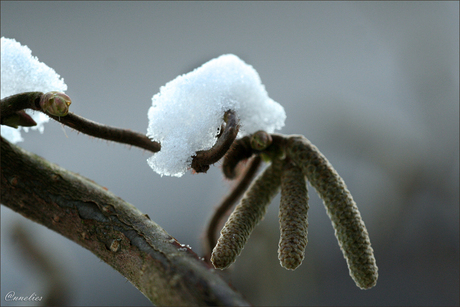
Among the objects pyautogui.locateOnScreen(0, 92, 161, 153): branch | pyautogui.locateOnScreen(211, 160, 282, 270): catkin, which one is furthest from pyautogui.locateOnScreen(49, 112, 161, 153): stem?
pyautogui.locateOnScreen(211, 160, 282, 270): catkin

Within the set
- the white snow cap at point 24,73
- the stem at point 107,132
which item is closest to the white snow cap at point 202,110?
the stem at point 107,132

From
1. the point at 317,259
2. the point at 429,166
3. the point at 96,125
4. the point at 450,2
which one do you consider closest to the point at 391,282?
the point at 317,259

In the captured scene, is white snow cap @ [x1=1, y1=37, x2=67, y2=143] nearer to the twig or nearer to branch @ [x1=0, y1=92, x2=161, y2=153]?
branch @ [x1=0, y1=92, x2=161, y2=153]

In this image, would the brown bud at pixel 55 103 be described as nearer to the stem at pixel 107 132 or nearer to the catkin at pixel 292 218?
the stem at pixel 107 132

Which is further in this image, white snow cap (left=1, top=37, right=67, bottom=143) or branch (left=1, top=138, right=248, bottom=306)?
white snow cap (left=1, top=37, right=67, bottom=143)

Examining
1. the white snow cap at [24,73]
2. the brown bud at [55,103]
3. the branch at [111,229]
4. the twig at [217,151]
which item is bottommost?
the branch at [111,229]

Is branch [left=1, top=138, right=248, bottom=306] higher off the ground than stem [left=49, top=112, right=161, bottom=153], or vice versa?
stem [left=49, top=112, right=161, bottom=153]

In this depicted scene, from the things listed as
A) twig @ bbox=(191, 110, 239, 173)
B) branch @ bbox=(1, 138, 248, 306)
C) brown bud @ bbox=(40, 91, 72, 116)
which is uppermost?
twig @ bbox=(191, 110, 239, 173)

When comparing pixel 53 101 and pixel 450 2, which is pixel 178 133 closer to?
pixel 53 101
